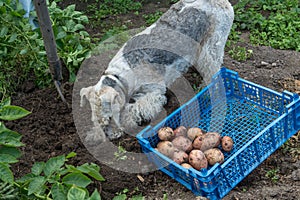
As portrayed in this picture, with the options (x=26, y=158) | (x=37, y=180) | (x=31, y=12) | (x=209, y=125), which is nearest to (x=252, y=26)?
(x=209, y=125)

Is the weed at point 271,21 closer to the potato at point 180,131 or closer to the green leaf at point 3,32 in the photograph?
the potato at point 180,131

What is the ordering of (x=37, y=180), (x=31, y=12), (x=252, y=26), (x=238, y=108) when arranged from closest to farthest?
1. (x=37, y=180)
2. (x=238, y=108)
3. (x=31, y=12)
4. (x=252, y=26)

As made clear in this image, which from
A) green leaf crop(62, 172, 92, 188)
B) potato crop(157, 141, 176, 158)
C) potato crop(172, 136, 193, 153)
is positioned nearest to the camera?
green leaf crop(62, 172, 92, 188)

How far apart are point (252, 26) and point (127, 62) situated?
7.88 feet

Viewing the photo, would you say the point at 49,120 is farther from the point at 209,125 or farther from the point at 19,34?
the point at 209,125

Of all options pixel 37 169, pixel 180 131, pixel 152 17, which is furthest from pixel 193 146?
pixel 152 17

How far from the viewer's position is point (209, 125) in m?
4.49

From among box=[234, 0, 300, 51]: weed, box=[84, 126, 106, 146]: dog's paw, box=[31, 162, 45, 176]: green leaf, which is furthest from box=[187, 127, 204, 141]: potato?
box=[234, 0, 300, 51]: weed

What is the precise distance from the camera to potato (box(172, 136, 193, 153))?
13.2 feet

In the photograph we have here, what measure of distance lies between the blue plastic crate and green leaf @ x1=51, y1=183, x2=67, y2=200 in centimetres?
107

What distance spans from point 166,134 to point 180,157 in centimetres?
28

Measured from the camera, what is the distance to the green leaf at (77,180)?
2963 millimetres

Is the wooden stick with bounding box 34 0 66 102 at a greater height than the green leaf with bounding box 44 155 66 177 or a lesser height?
greater

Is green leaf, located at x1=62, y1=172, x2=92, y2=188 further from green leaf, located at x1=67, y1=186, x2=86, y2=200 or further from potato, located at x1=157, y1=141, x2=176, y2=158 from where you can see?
potato, located at x1=157, y1=141, x2=176, y2=158
